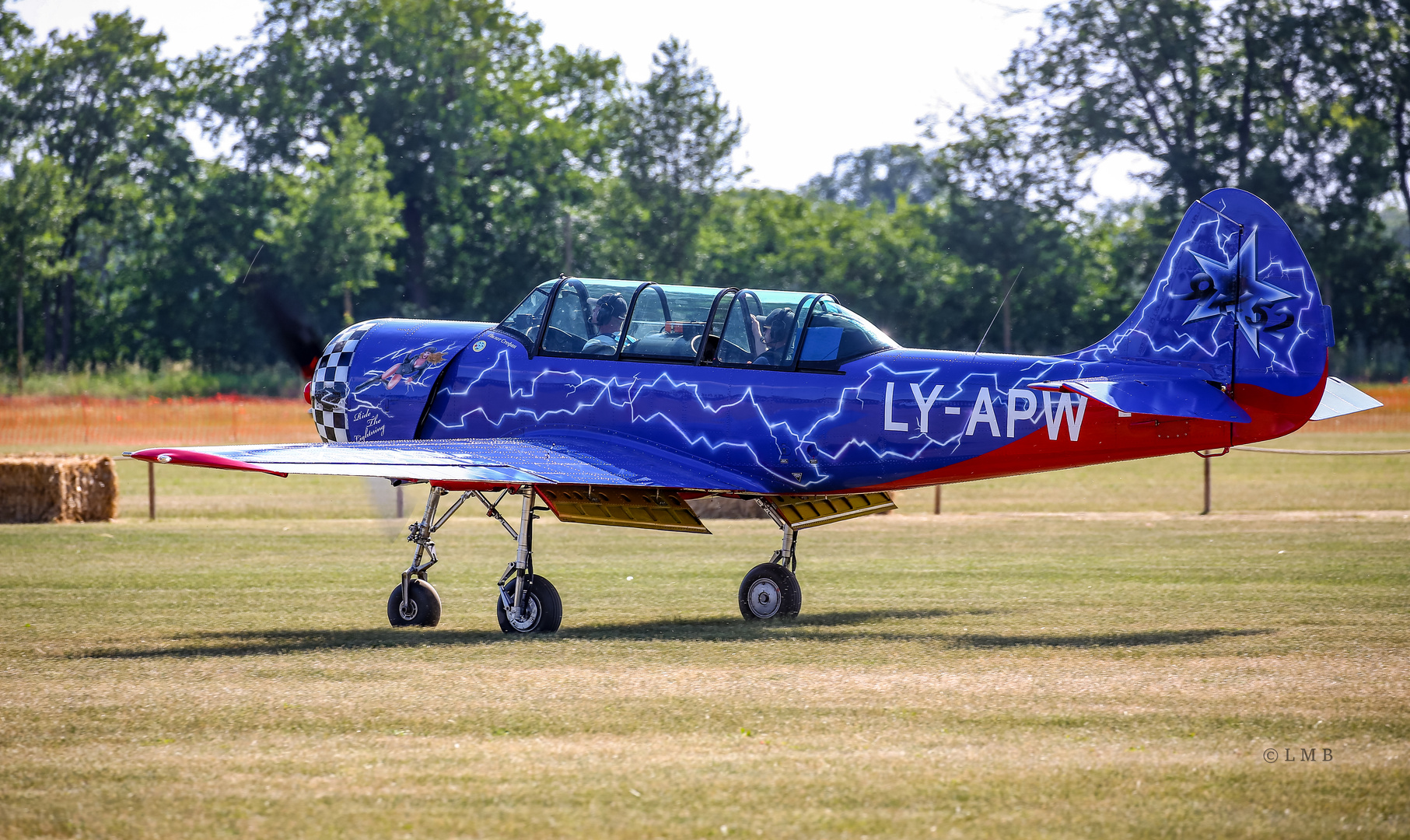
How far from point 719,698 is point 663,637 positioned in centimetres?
264

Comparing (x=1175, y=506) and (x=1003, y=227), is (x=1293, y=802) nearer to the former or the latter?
(x=1175, y=506)

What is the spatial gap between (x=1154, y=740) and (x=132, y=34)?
7279 centimetres

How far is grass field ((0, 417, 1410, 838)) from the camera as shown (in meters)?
6.26

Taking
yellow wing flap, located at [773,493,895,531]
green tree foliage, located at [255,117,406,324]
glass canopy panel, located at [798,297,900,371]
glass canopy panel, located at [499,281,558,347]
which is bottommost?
yellow wing flap, located at [773,493,895,531]

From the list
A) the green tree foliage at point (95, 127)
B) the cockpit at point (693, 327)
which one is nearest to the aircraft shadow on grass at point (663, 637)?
the cockpit at point (693, 327)

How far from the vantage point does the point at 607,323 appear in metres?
12.7

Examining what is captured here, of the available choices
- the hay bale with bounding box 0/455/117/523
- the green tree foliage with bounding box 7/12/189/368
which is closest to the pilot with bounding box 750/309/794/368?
the hay bale with bounding box 0/455/117/523

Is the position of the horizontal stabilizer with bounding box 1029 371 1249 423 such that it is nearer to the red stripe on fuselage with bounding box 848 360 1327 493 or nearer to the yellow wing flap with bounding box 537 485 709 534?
the red stripe on fuselage with bounding box 848 360 1327 493

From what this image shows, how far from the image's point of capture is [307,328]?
596 inches

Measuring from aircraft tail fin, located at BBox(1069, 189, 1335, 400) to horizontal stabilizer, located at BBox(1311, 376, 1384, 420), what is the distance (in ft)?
1.69

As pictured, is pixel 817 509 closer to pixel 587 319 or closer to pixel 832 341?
pixel 832 341

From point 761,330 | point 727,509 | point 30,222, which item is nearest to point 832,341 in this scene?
point 761,330

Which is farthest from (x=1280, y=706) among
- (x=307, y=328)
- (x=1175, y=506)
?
(x=1175, y=506)

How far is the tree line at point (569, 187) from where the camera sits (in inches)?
2309
